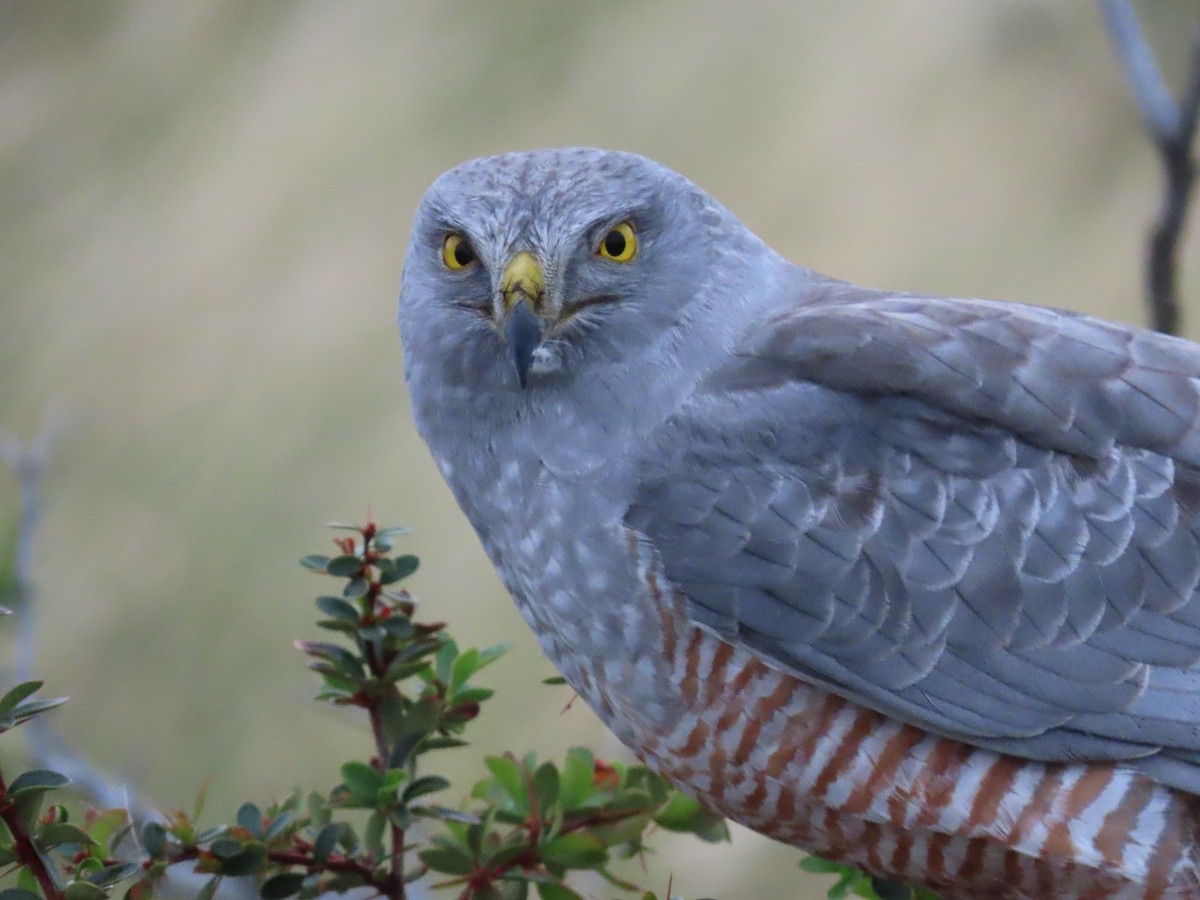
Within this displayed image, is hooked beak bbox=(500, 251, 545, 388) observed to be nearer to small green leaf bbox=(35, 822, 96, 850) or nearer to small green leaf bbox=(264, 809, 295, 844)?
small green leaf bbox=(264, 809, 295, 844)

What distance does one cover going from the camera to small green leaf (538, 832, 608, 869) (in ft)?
3.78

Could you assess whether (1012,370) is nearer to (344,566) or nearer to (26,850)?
(344,566)

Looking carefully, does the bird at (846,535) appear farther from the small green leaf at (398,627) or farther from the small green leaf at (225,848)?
the small green leaf at (225,848)

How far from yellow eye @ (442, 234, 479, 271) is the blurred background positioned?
188 centimetres

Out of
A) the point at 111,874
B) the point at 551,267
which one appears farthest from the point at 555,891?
the point at 551,267

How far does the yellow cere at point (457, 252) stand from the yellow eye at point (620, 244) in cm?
13

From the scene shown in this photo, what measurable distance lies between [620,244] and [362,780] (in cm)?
60

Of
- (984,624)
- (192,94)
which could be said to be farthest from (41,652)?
(984,624)

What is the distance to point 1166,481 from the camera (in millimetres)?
1318

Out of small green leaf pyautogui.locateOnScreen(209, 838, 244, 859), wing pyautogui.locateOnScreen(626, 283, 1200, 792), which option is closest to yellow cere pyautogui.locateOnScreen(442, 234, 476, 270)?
wing pyautogui.locateOnScreen(626, 283, 1200, 792)

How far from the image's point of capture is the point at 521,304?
1.29m

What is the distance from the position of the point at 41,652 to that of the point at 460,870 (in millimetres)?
2638

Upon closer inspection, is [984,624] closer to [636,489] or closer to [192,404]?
[636,489]

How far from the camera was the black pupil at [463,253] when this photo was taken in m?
1.36
